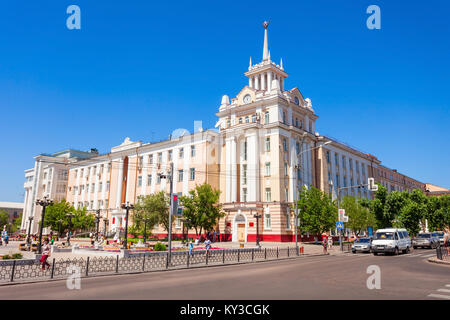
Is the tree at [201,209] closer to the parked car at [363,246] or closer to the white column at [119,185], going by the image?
the parked car at [363,246]

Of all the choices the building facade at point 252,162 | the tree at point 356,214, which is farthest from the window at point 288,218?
the tree at point 356,214

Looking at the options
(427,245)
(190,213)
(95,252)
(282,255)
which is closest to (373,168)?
(427,245)

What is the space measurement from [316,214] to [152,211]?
21715mm

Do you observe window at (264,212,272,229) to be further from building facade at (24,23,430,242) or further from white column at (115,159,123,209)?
white column at (115,159,123,209)

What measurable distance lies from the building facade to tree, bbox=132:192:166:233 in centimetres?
640

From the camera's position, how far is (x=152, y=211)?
45094 mm

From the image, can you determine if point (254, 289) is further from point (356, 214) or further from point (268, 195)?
point (356, 214)

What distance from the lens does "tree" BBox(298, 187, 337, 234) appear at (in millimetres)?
39844

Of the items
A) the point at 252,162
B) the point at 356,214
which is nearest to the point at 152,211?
the point at 252,162

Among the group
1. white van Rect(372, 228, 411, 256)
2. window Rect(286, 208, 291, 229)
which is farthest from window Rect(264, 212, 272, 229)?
white van Rect(372, 228, 411, 256)

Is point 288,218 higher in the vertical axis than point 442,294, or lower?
higher

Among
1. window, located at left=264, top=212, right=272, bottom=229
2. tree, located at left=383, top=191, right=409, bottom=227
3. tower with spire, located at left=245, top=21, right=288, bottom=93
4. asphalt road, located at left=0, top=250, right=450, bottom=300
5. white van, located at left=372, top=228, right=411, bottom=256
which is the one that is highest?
tower with spire, located at left=245, top=21, right=288, bottom=93

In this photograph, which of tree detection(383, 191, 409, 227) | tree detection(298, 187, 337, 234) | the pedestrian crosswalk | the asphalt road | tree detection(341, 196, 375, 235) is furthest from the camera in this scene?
tree detection(341, 196, 375, 235)
